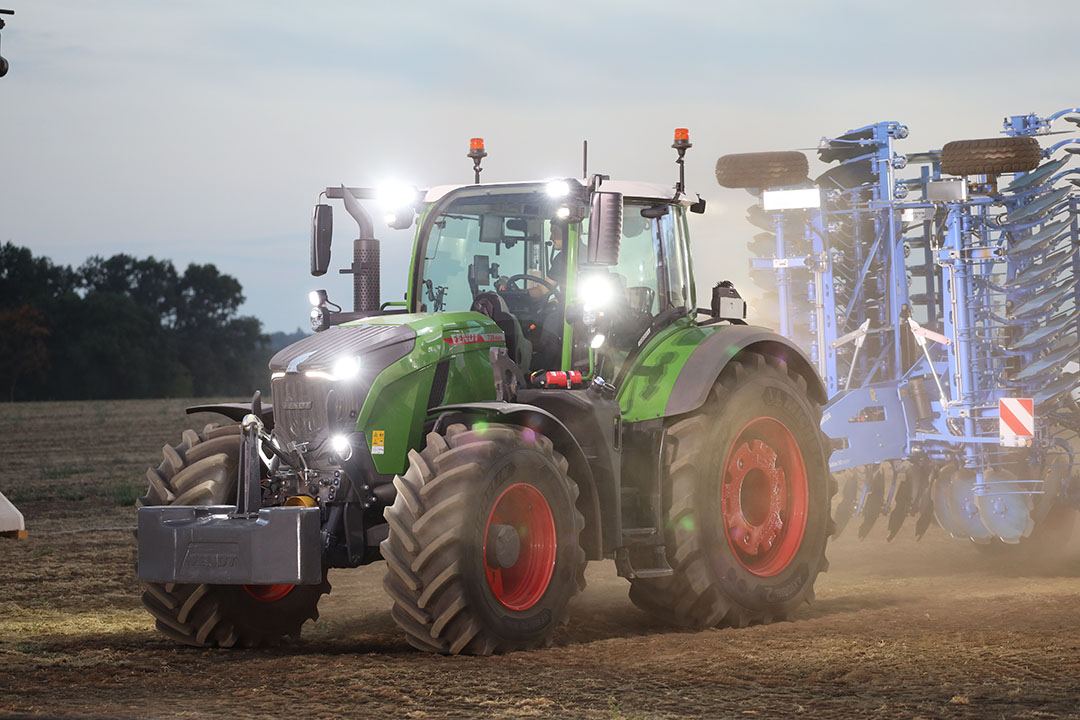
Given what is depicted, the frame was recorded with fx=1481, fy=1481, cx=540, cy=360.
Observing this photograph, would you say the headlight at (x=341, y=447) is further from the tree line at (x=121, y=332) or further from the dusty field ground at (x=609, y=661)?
the tree line at (x=121, y=332)

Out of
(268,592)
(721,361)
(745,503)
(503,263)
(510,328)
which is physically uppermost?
(503,263)

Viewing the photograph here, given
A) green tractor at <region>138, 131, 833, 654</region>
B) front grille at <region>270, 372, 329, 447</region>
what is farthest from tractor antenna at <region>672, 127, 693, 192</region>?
front grille at <region>270, 372, 329, 447</region>

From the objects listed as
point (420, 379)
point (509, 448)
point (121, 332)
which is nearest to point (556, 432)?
point (509, 448)

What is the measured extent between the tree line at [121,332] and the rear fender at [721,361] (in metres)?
60.2

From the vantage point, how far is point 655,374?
909 cm

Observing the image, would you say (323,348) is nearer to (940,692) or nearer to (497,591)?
(497,591)

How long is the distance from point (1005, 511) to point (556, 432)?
5.84 meters

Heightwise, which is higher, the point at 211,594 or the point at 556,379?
the point at 556,379

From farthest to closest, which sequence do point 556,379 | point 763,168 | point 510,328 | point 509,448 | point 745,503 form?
point 763,168 < point 745,503 < point 510,328 < point 556,379 < point 509,448

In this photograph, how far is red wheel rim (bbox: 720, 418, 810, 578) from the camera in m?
9.41

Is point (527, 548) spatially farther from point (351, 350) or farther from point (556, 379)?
point (351, 350)

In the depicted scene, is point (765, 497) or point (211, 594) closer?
point (211, 594)

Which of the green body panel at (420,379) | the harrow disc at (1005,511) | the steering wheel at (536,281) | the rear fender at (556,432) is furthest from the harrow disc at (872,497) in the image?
the green body panel at (420,379)

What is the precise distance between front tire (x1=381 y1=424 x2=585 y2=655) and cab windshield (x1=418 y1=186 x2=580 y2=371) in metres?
1.13
